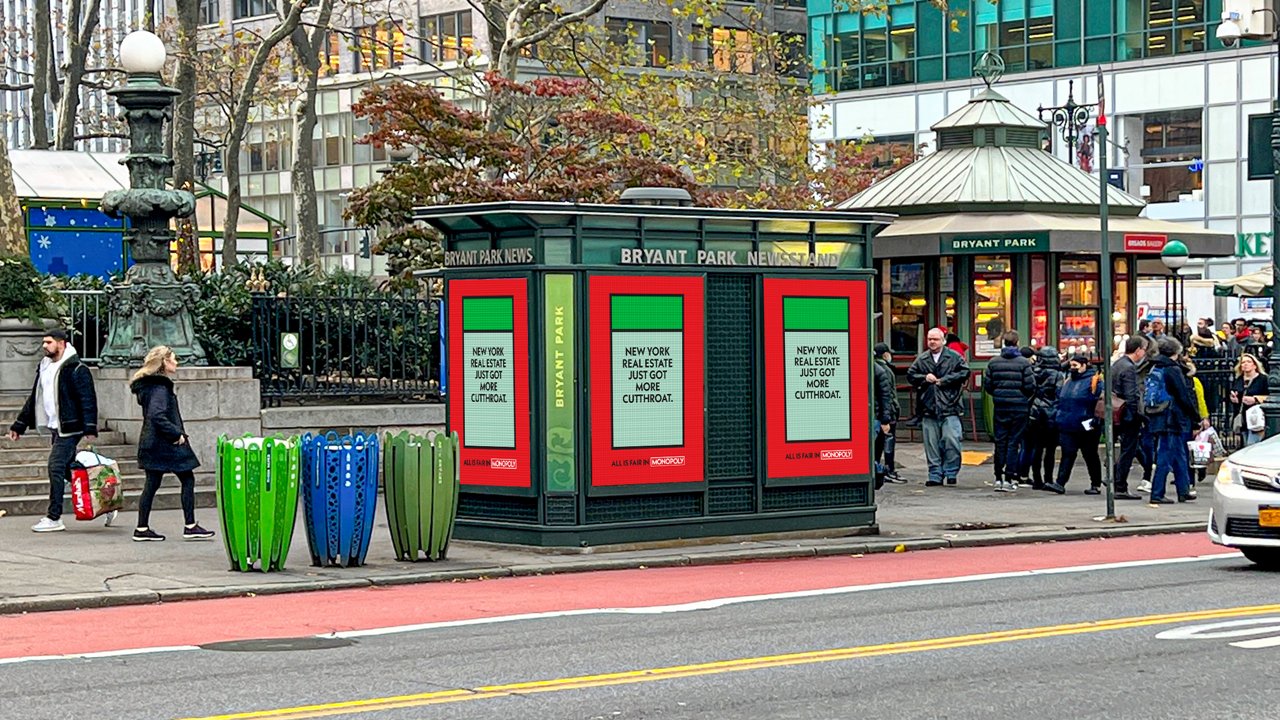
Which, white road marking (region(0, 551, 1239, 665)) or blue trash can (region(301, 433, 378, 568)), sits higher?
blue trash can (region(301, 433, 378, 568))

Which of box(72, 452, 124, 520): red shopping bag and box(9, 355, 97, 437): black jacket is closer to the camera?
box(72, 452, 124, 520): red shopping bag

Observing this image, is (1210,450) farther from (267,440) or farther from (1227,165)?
(1227,165)

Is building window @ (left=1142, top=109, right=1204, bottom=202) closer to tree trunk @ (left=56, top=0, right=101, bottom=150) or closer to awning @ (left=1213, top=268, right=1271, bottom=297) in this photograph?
awning @ (left=1213, top=268, right=1271, bottom=297)

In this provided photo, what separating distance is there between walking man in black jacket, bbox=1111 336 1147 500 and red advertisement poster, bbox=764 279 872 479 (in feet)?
15.6

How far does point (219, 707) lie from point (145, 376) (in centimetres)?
850

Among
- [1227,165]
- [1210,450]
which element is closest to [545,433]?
[1210,450]

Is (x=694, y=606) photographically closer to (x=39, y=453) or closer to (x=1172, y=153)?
(x=39, y=453)

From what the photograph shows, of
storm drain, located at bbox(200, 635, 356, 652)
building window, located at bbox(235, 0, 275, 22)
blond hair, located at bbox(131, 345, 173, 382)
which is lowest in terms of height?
storm drain, located at bbox(200, 635, 356, 652)

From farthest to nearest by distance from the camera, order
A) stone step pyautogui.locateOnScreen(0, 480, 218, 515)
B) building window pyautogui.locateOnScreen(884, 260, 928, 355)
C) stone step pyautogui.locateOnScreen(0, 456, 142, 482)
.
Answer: building window pyautogui.locateOnScreen(884, 260, 928, 355), stone step pyautogui.locateOnScreen(0, 456, 142, 482), stone step pyautogui.locateOnScreen(0, 480, 218, 515)

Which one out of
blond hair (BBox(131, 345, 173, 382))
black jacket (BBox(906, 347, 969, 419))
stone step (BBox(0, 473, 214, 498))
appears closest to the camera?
blond hair (BBox(131, 345, 173, 382))

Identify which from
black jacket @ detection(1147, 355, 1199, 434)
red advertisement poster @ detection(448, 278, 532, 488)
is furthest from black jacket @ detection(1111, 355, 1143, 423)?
red advertisement poster @ detection(448, 278, 532, 488)

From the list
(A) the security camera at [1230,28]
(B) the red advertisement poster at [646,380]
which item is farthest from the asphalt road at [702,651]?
(A) the security camera at [1230,28]

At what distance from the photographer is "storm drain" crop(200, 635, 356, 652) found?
11.4m

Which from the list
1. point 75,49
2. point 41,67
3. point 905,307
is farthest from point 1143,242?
point 41,67
